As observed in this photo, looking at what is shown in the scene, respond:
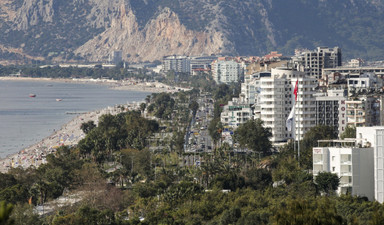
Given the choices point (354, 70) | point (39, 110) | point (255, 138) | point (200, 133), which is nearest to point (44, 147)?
point (200, 133)

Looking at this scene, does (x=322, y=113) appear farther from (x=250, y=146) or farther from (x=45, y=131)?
(x=45, y=131)

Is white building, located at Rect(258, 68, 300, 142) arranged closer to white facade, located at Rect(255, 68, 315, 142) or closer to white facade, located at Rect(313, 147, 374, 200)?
white facade, located at Rect(255, 68, 315, 142)

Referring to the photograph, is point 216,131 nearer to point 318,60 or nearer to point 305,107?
point 305,107

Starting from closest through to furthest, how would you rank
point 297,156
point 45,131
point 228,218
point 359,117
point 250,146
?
point 228,218, point 297,156, point 250,146, point 359,117, point 45,131

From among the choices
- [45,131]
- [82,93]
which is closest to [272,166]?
[45,131]

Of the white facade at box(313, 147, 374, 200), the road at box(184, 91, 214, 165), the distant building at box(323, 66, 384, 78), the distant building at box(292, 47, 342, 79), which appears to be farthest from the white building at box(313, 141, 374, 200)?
the distant building at box(292, 47, 342, 79)

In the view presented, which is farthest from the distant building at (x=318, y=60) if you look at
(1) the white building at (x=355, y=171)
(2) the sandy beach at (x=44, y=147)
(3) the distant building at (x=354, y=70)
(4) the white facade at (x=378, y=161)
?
(4) the white facade at (x=378, y=161)

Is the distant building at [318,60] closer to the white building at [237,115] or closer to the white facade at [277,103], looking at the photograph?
the white building at [237,115]
